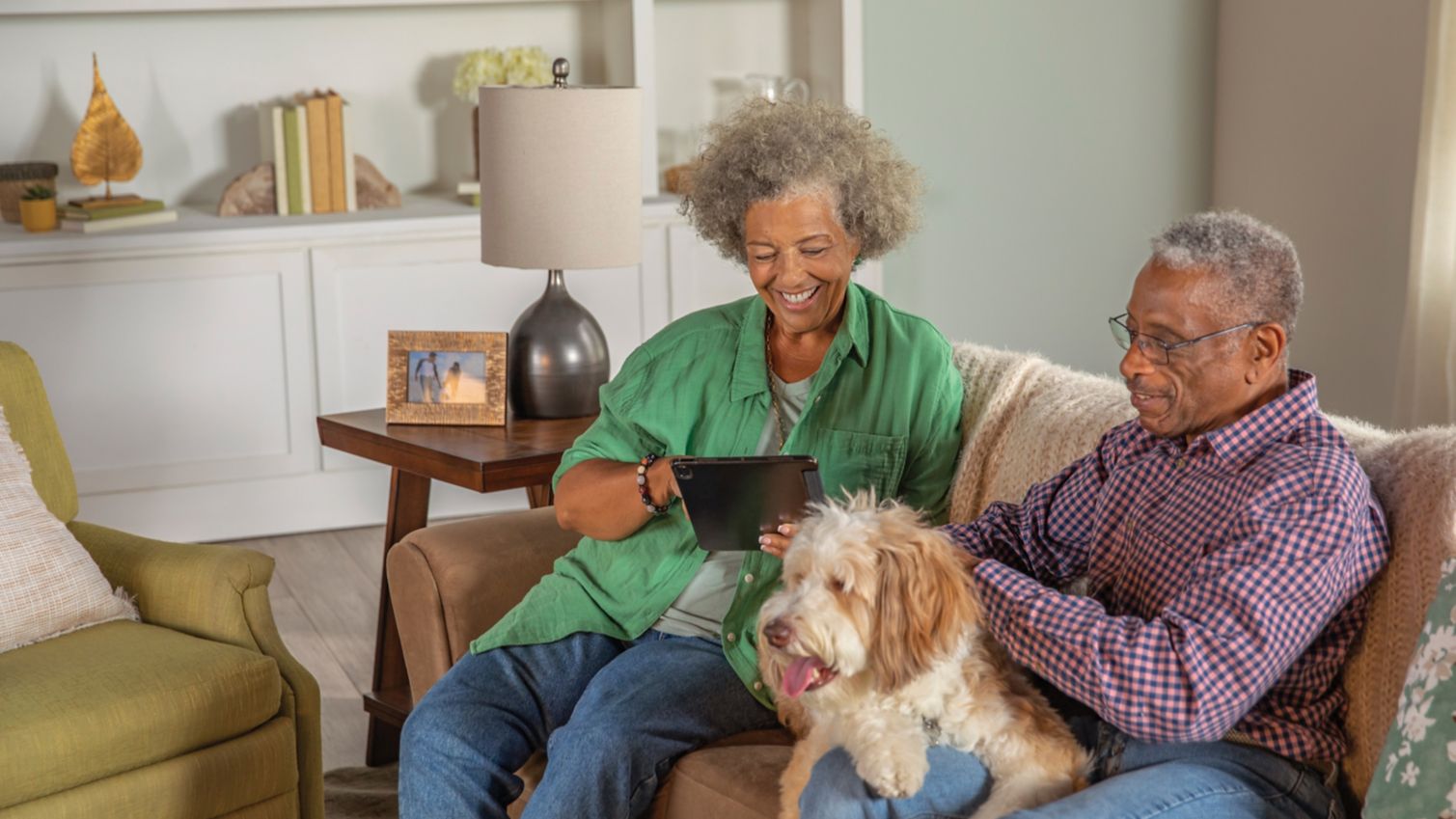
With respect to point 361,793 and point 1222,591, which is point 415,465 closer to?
point 361,793

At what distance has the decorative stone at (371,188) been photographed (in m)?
4.33

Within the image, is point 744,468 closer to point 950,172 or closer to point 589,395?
point 589,395

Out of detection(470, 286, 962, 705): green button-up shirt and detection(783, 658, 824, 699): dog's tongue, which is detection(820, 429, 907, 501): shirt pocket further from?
detection(783, 658, 824, 699): dog's tongue

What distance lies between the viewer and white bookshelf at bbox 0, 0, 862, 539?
4039 millimetres

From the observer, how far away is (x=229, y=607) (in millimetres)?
2395

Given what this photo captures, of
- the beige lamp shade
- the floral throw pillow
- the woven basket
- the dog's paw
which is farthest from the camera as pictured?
the woven basket

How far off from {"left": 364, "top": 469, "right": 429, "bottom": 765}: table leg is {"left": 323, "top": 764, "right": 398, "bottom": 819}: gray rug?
5cm

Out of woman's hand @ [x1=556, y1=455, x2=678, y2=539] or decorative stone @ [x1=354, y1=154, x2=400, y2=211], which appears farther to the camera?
decorative stone @ [x1=354, y1=154, x2=400, y2=211]

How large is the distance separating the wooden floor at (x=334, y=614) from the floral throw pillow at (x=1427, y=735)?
1918 mm

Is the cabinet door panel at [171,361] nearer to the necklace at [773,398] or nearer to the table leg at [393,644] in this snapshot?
the table leg at [393,644]

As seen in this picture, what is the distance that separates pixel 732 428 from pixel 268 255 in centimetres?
239

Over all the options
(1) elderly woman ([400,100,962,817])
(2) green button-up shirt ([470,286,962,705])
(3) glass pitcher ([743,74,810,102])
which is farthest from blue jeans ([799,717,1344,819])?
(3) glass pitcher ([743,74,810,102])

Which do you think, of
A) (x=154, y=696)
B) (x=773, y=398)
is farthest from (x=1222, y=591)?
(x=154, y=696)

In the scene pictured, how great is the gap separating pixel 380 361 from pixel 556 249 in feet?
5.51
